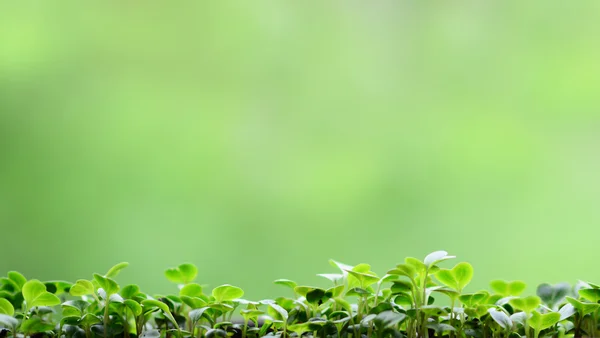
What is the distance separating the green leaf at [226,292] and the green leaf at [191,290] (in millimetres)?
49

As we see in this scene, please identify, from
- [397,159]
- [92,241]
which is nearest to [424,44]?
[397,159]

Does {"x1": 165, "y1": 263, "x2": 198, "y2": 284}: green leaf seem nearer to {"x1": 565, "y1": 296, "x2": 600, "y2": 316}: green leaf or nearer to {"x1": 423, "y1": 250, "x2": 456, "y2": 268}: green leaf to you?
{"x1": 423, "y1": 250, "x2": 456, "y2": 268}: green leaf

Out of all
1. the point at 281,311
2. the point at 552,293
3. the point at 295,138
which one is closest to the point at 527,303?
the point at 552,293

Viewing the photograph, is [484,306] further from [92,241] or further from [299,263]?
[92,241]

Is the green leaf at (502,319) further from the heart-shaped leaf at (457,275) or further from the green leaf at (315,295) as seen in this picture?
the green leaf at (315,295)

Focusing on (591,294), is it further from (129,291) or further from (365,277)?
(129,291)

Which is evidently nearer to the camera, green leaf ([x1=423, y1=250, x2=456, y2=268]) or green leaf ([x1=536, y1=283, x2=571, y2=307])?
green leaf ([x1=423, y1=250, x2=456, y2=268])

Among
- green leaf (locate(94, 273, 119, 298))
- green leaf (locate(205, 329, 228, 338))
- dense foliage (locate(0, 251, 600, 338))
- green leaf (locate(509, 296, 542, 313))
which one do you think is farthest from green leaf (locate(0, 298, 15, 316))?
green leaf (locate(509, 296, 542, 313))

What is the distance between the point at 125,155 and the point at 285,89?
1.65 ft

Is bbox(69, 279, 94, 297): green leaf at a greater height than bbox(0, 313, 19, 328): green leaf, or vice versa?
bbox(69, 279, 94, 297): green leaf

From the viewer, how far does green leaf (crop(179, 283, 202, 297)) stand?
0.65 m

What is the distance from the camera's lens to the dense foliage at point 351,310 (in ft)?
1.83

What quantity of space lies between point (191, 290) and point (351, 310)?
19 cm

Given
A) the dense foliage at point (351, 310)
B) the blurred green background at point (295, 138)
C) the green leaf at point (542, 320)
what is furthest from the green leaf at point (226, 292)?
the blurred green background at point (295, 138)
